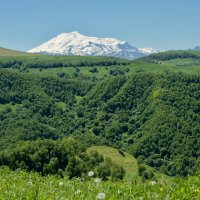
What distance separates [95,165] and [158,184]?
6639 inches

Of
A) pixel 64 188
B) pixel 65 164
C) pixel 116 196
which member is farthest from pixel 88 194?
pixel 65 164

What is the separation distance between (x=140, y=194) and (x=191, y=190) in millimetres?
1529

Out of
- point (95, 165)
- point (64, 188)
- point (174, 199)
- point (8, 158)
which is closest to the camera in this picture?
point (174, 199)

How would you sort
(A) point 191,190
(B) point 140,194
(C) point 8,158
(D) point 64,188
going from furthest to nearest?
(C) point 8,158 → (D) point 64,188 → (B) point 140,194 → (A) point 191,190

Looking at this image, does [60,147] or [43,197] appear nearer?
[43,197]

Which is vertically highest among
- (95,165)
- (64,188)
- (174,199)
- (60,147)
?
(174,199)

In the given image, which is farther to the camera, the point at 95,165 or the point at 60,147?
the point at 95,165

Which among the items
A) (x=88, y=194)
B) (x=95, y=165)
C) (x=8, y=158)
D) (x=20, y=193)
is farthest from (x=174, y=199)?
(x=95, y=165)

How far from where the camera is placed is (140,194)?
1197cm

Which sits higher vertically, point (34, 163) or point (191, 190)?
point (191, 190)

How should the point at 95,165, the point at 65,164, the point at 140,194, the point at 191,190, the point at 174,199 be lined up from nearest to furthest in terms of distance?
the point at 174,199 < the point at 191,190 < the point at 140,194 < the point at 65,164 < the point at 95,165

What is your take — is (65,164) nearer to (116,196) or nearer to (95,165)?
(95,165)

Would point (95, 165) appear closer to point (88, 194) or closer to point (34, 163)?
point (34, 163)

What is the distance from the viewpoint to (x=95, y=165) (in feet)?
591
